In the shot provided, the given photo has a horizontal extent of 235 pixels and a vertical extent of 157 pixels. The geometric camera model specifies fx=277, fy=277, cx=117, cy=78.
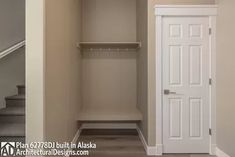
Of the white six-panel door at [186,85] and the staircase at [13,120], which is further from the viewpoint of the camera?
the white six-panel door at [186,85]

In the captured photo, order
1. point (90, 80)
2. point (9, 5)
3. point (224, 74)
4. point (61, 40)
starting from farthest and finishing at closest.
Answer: point (90, 80) < point (9, 5) < point (224, 74) < point (61, 40)

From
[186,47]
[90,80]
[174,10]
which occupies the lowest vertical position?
[90,80]

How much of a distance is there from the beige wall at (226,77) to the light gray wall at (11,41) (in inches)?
136

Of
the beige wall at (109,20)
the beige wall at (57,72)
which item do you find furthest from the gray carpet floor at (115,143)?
the beige wall at (109,20)

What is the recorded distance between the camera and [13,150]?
11.0 feet

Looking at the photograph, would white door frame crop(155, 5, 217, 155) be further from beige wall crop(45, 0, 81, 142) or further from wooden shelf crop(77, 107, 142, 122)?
beige wall crop(45, 0, 81, 142)

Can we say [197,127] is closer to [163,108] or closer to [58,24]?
[163,108]

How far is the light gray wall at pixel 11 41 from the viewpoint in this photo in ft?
16.4

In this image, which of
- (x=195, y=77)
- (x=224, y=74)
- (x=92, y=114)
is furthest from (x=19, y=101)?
(x=224, y=74)

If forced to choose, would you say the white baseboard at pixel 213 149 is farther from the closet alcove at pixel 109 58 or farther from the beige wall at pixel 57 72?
the beige wall at pixel 57 72

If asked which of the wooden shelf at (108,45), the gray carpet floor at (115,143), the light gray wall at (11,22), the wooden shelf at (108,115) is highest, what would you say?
the light gray wall at (11,22)

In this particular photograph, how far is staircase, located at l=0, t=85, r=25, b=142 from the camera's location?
3.57 metres

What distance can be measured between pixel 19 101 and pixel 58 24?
5.38 ft

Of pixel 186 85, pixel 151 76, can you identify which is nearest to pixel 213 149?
pixel 186 85
